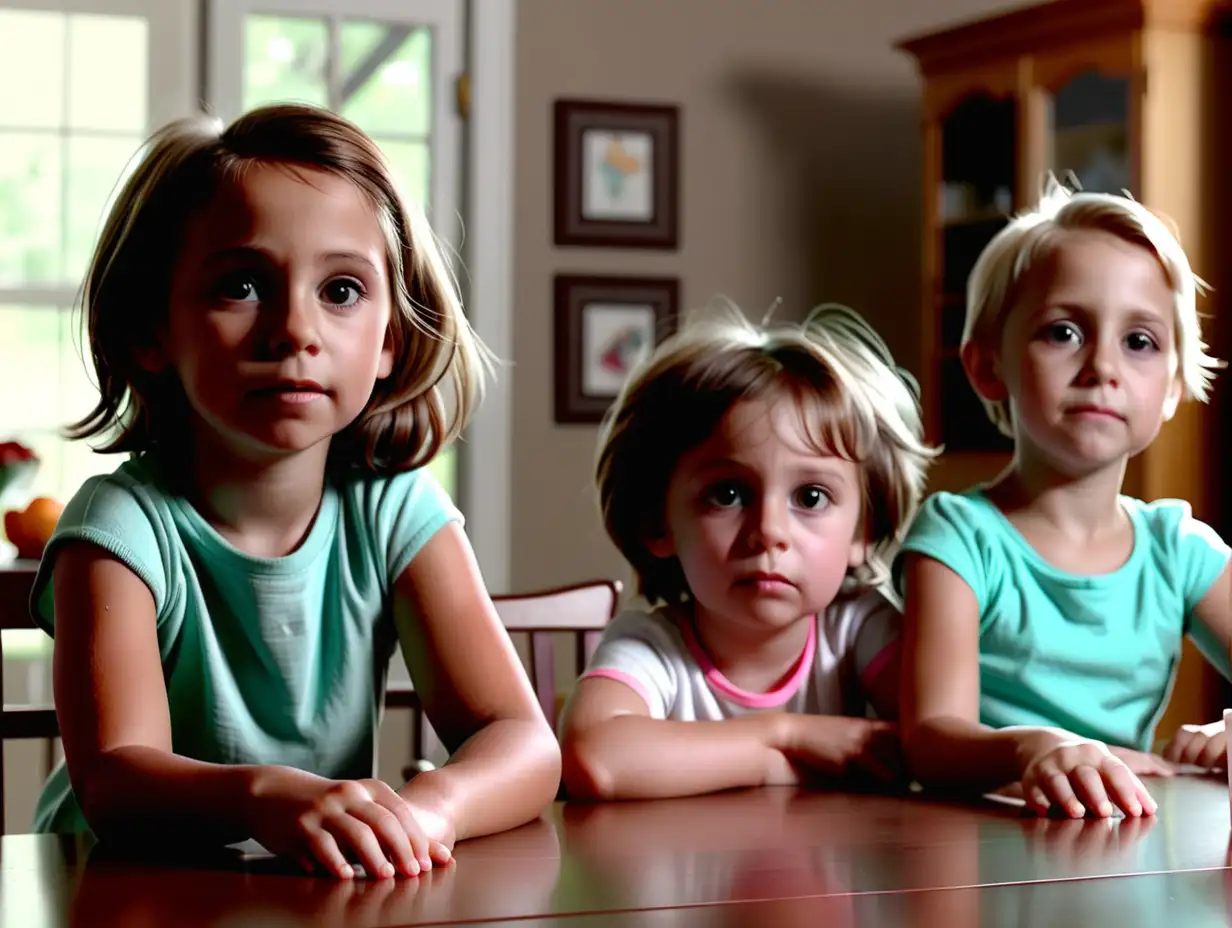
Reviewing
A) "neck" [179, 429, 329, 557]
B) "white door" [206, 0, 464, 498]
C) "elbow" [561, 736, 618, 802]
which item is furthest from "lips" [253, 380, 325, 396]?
"white door" [206, 0, 464, 498]

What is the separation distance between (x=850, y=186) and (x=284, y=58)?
70.4 inches

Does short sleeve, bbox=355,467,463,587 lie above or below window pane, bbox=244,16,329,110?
below

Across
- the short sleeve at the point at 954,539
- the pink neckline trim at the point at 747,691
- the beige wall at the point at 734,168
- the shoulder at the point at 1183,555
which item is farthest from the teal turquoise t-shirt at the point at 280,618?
the beige wall at the point at 734,168

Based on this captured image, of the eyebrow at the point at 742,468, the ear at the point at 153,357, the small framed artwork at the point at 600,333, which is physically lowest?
the eyebrow at the point at 742,468

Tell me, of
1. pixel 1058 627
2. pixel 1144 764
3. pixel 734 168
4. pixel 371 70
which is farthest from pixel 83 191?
pixel 1144 764

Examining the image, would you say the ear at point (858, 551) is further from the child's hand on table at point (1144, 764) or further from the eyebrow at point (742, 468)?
the child's hand on table at point (1144, 764)

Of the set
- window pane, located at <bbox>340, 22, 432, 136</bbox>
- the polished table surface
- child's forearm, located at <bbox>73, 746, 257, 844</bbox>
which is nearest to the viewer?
the polished table surface

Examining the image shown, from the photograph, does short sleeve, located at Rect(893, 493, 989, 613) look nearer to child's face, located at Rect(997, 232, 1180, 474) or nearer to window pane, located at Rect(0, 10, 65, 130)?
child's face, located at Rect(997, 232, 1180, 474)

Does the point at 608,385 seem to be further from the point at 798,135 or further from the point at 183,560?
the point at 183,560

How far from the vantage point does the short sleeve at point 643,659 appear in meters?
1.20

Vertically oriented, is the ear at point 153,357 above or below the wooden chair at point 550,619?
above

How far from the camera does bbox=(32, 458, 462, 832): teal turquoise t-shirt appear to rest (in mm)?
1055

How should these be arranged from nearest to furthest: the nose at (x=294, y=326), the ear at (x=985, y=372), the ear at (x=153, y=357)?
the nose at (x=294, y=326) < the ear at (x=153, y=357) < the ear at (x=985, y=372)

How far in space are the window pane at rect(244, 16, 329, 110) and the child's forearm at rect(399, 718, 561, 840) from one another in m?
3.59
